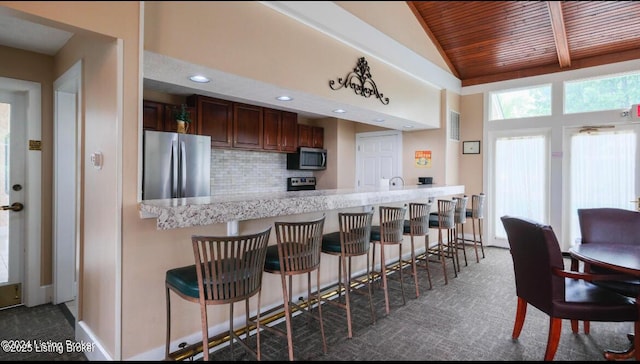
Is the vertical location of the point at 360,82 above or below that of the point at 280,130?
above

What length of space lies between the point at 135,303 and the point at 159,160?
6.38 feet

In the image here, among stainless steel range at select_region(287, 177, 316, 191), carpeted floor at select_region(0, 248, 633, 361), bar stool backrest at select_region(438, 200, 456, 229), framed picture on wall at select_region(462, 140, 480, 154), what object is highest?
framed picture on wall at select_region(462, 140, 480, 154)

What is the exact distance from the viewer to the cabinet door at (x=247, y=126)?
4699 mm

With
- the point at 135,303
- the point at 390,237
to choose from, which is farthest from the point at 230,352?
the point at 390,237

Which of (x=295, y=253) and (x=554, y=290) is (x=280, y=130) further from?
(x=554, y=290)

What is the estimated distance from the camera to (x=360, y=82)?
352 centimetres

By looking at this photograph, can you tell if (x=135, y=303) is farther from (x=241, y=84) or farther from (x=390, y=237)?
(x=390, y=237)

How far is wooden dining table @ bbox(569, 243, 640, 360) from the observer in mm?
2031

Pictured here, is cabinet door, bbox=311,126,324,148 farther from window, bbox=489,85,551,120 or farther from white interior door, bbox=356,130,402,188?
window, bbox=489,85,551,120

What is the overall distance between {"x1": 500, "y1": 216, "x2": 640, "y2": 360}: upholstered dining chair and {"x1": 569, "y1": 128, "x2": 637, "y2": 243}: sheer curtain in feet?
10.3

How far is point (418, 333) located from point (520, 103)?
14.6 ft

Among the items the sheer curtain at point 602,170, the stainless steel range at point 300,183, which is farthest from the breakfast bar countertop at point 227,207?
the sheer curtain at point 602,170

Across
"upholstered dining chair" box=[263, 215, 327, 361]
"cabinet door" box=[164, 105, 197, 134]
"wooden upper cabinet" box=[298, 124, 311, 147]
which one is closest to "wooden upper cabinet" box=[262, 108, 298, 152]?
"wooden upper cabinet" box=[298, 124, 311, 147]

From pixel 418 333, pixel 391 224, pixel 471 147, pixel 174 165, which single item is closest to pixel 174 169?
pixel 174 165
